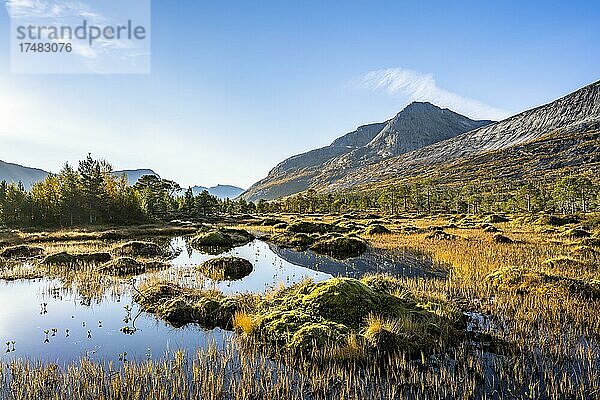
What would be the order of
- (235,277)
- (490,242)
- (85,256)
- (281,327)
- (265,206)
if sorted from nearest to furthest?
1. (281,327)
2. (235,277)
3. (85,256)
4. (490,242)
5. (265,206)

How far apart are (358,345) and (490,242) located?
2833cm

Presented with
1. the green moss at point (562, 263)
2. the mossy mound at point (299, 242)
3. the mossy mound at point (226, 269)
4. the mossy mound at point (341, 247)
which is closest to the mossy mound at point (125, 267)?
the mossy mound at point (226, 269)

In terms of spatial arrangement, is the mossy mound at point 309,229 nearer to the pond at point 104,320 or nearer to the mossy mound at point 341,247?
the mossy mound at point 341,247

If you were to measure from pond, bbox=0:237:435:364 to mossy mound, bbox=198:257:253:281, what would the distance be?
683 mm

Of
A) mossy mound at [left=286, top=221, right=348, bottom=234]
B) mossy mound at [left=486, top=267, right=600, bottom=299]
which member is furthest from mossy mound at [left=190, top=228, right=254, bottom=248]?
mossy mound at [left=486, top=267, right=600, bottom=299]

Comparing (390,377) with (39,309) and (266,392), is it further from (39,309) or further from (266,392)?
(39,309)

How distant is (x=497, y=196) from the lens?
124m

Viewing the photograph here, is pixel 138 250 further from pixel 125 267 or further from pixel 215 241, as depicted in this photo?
pixel 215 241

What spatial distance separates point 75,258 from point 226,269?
1148cm

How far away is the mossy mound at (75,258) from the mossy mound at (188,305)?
457 inches

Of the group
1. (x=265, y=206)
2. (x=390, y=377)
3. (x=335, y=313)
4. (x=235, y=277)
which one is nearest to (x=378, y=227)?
(x=235, y=277)

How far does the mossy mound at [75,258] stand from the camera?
84.3 feet

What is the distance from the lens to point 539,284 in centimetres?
1622

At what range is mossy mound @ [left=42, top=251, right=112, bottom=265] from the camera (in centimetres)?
2569
